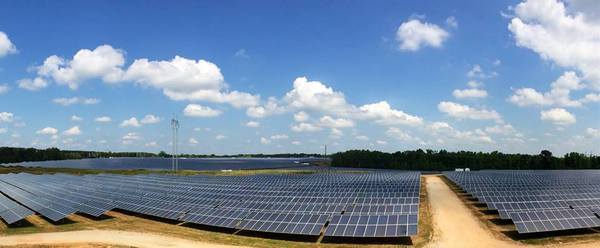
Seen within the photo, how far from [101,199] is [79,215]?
496cm

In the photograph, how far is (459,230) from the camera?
32500 millimetres

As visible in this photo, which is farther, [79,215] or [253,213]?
[79,215]

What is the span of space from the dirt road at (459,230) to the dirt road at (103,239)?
14.6 meters

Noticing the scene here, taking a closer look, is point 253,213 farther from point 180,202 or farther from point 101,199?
point 101,199

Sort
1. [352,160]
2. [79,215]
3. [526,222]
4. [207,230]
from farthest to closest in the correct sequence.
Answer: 1. [352,160]
2. [79,215]
3. [207,230]
4. [526,222]

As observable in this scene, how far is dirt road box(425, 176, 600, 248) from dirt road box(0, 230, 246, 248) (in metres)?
14.6

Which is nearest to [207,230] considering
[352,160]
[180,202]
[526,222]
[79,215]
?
[180,202]

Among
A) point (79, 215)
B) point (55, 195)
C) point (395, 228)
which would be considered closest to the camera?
point (395, 228)

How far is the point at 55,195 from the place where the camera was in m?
53.3

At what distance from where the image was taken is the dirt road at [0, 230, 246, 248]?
28938 mm

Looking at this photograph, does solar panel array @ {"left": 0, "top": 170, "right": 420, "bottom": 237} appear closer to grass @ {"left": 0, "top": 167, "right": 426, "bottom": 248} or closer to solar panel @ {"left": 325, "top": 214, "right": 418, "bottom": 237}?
solar panel @ {"left": 325, "top": 214, "right": 418, "bottom": 237}

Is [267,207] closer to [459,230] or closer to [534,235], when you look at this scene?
[459,230]

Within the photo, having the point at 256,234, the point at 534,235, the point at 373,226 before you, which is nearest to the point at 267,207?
the point at 256,234

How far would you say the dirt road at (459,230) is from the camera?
2841 cm
